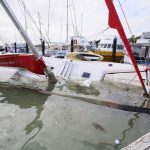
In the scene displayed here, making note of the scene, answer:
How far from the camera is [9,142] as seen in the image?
15.8 ft

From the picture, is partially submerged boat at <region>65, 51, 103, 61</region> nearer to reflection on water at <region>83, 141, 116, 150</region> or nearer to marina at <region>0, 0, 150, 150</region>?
marina at <region>0, 0, 150, 150</region>

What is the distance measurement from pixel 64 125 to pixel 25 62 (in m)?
5.56

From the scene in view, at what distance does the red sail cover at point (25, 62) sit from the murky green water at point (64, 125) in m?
2.15

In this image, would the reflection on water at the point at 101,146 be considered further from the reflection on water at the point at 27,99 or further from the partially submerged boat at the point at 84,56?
the partially submerged boat at the point at 84,56

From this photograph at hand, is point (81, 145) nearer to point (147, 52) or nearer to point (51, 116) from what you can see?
point (51, 116)

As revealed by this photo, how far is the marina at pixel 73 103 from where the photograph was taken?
16.4 feet

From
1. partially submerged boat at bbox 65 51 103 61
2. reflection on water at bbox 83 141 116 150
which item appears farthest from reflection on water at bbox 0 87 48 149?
partially submerged boat at bbox 65 51 103 61

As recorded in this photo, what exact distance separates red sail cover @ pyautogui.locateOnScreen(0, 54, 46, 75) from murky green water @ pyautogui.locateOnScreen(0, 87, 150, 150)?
7.05ft

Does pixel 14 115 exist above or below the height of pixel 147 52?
below

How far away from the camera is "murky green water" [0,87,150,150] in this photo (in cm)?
482

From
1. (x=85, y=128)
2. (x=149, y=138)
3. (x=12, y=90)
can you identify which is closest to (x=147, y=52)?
(x=12, y=90)

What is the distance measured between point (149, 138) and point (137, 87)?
8014mm

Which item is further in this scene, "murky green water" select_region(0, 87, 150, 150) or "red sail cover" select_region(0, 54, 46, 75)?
"red sail cover" select_region(0, 54, 46, 75)

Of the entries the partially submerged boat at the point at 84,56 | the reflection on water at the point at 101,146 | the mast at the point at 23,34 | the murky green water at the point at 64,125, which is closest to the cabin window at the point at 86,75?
the partially submerged boat at the point at 84,56
